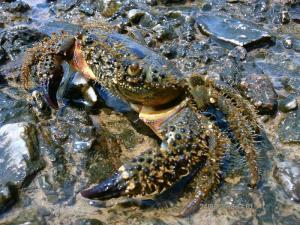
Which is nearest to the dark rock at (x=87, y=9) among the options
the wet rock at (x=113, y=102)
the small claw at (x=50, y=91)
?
the wet rock at (x=113, y=102)

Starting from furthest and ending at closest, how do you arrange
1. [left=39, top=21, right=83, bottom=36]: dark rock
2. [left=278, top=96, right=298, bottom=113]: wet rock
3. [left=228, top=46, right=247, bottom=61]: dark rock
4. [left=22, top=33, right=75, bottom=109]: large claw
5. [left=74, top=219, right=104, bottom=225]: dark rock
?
[left=39, top=21, right=83, bottom=36]: dark rock, [left=228, top=46, right=247, bottom=61]: dark rock, [left=278, top=96, right=298, bottom=113]: wet rock, [left=22, top=33, right=75, bottom=109]: large claw, [left=74, top=219, right=104, bottom=225]: dark rock

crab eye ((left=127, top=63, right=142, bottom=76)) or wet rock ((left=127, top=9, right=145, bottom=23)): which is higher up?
crab eye ((left=127, top=63, right=142, bottom=76))

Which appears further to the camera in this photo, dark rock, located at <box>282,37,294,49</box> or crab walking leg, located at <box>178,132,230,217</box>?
dark rock, located at <box>282,37,294,49</box>

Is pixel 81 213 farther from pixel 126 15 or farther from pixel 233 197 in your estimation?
pixel 126 15

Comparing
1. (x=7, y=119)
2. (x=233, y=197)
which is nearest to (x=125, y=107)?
(x=7, y=119)

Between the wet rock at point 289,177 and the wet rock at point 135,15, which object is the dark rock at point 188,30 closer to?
the wet rock at point 135,15

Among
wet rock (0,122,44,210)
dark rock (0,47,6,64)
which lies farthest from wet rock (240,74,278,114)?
dark rock (0,47,6,64)

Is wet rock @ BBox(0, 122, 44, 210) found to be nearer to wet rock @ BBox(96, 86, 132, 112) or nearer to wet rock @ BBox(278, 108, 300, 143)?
wet rock @ BBox(96, 86, 132, 112)
